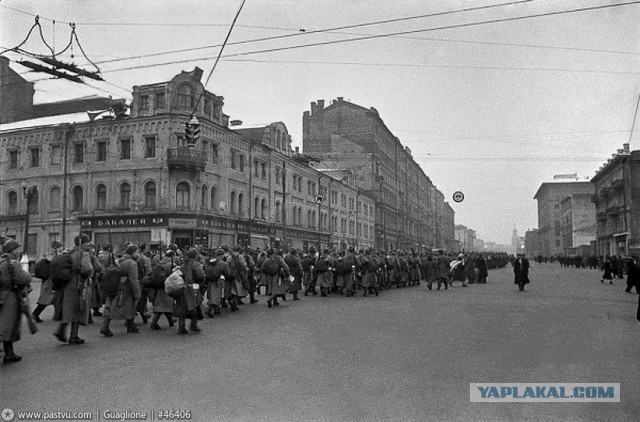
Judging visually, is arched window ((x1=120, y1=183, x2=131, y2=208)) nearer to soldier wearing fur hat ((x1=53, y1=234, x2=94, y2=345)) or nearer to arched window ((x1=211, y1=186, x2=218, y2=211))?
arched window ((x1=211, y1=186, x2=218, y2=211))

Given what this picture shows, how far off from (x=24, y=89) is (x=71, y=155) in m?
14.9

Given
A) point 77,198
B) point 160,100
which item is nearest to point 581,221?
point 160,100

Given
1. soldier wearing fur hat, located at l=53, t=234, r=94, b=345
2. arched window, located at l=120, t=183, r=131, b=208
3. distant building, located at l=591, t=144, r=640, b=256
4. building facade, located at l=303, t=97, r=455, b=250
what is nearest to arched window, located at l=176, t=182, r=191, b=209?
arched window, located at l=120, t=183, r=131, b=208

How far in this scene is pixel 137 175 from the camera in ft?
119

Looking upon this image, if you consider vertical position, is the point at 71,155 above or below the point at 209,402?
above

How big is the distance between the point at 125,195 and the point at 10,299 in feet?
98.8

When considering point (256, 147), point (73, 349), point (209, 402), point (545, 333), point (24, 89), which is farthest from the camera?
point (24, 89)

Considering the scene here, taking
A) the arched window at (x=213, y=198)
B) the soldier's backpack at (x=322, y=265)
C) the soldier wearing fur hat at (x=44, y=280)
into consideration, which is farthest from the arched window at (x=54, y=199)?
the soldier wearing fur hat at (x=44, y=280)

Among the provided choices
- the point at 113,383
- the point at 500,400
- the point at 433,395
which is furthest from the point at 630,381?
the point at 113,383

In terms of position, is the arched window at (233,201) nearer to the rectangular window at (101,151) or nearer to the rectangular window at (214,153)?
the rectangular window at (214,153)

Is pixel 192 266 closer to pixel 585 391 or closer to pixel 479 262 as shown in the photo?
pixel 585 391

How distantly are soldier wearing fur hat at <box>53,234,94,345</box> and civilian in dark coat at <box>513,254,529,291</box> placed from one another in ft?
65.6

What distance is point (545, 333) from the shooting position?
10.8 m

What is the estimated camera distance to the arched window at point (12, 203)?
3949 cm
